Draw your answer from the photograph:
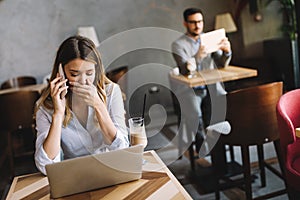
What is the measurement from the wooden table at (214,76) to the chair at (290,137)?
942 mm

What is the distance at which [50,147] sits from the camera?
1650 mm

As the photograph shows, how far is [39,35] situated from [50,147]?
11.3 feet

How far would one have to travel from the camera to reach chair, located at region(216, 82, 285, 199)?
7.66ft

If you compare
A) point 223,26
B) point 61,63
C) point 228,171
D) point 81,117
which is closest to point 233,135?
point 228,171

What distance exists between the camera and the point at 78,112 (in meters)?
1.87

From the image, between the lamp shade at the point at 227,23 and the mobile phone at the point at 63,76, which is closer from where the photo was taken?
the mobile phone at the point at 63,76

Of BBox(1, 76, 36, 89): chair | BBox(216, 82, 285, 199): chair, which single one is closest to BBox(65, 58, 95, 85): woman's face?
BBox(216, 82, 285, 199): chair

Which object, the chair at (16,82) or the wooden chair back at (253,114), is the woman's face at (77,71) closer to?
the wooden chair back at (253,114)

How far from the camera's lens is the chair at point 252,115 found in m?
2.33

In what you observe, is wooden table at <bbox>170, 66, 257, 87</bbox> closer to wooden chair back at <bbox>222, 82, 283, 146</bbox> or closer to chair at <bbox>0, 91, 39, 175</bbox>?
wooden chair back at <bbox>222, 82, 283, 146</bbox>

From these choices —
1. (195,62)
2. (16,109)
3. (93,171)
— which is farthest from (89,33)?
(93,171)

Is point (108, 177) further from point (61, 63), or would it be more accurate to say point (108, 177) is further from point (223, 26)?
point (223, 26)

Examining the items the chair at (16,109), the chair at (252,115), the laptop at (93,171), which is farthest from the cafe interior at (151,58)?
the laptop at (93,171)

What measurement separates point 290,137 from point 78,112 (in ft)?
3.69
